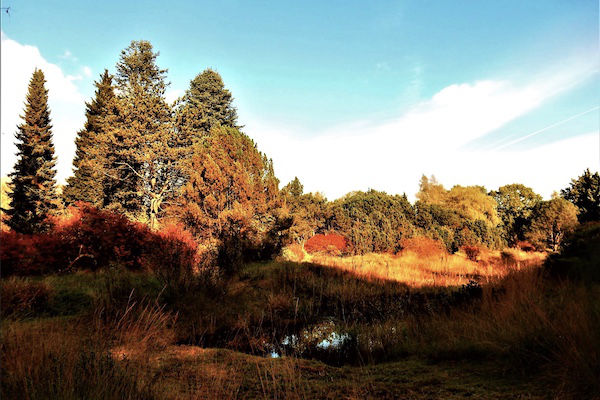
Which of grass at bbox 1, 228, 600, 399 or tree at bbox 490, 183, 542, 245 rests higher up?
tree at bbox 490, 183, 542, 245

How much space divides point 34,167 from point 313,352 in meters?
21.4

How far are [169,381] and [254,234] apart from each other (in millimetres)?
11453

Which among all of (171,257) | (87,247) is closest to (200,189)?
(87,247)

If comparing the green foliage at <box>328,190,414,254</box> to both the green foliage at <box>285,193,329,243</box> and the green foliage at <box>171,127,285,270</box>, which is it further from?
the green foliage at <box>171,127,285,270</box>

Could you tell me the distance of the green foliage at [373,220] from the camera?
20.0 meters

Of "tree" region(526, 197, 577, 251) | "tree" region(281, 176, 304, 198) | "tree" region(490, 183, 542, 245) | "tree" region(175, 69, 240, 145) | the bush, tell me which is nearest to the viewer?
the bush

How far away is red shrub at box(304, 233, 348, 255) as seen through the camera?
20469mm

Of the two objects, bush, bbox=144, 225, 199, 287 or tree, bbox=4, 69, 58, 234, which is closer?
bush, bbox=144, 225, 199, 287

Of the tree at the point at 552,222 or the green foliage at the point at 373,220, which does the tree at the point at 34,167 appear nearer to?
the green foliage at the point at 373,220

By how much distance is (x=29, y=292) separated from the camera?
5242 millimetres

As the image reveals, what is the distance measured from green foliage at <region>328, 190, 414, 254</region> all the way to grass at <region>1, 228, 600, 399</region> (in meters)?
13.6

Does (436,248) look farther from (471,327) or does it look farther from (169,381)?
(169,381)

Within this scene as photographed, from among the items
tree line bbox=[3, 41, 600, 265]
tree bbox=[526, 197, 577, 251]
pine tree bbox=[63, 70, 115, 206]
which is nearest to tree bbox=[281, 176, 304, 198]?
tree line bbox=[3, 41, 600, 265]

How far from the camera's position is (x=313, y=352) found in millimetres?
3844
